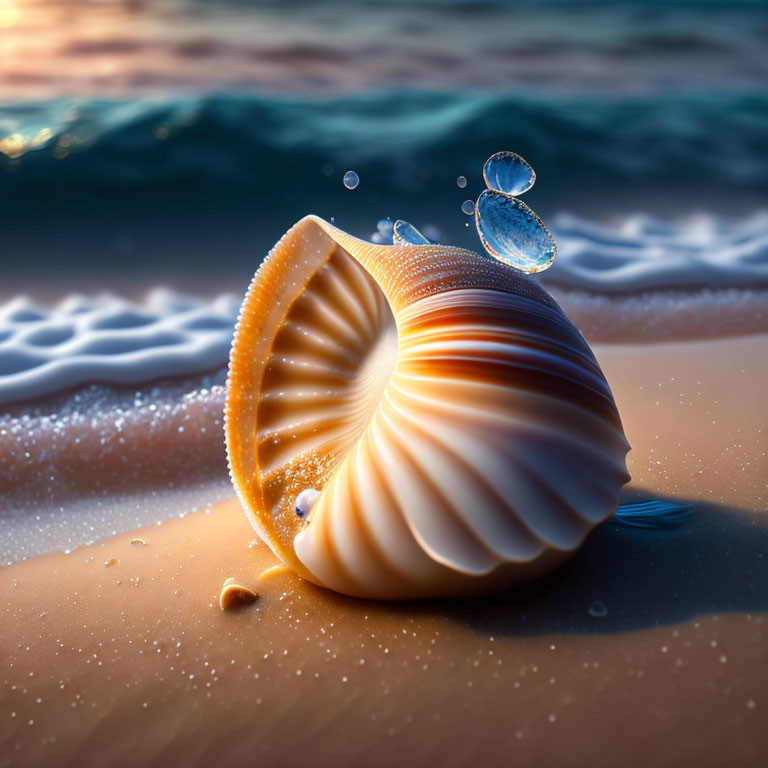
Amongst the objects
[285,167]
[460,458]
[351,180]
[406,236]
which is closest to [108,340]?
[406,236]

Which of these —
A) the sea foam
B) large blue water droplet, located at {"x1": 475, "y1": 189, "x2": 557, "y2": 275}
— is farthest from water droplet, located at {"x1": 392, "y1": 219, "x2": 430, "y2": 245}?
the sea foam

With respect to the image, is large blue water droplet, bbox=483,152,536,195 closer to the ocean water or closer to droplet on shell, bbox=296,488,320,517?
droplet on shell, bbox=296,488,320,517

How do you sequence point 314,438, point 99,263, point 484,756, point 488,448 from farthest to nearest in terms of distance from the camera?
point 99,263 < point 314,438 < point 488,448 < point 484,756

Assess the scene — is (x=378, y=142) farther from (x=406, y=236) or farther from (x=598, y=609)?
(x=598, y=609)

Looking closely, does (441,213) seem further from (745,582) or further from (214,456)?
(745,582)

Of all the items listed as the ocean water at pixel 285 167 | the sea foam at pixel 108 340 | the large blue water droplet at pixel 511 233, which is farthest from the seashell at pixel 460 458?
the sea foam at pixel 108 340

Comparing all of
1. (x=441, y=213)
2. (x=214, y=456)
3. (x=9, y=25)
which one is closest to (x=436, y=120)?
(x=441, y=213)
